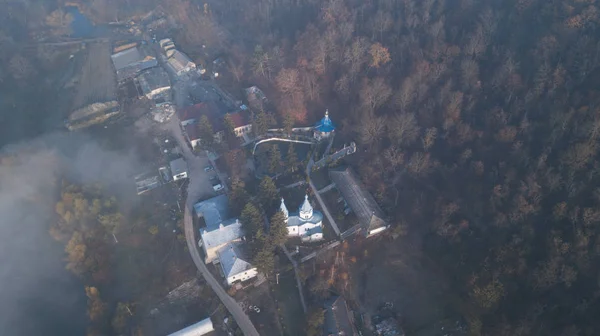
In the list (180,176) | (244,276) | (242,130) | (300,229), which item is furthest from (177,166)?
(300,229)

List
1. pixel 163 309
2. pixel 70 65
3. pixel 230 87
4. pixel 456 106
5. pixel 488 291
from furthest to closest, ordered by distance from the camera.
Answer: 1. pixel 70 65
2. pixel 230 87
3. pixel 456 106
4. pixel 163 309
5. pixel 488 291

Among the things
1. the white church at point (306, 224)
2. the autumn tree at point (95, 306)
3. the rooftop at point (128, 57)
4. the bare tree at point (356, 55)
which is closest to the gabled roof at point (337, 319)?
the white church at point (306, 224)

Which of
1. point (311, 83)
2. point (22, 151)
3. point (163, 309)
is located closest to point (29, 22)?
point (22, 151)

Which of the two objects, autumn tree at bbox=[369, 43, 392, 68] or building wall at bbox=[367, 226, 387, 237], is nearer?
building wall at bbox=[367, 226, 387, 237]

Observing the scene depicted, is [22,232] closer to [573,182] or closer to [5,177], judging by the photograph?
[5,177]

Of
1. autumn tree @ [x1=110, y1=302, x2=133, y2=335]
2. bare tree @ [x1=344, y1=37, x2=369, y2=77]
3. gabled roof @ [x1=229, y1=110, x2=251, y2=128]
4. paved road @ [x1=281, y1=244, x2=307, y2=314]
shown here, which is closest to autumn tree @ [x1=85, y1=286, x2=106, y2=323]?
autumn tree @ [x1=110, y1=302, x2=133, y2=335]

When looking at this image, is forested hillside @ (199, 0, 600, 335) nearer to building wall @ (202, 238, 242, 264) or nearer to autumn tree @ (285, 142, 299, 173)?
autumn tree @ (285, 142, 299, 173)
